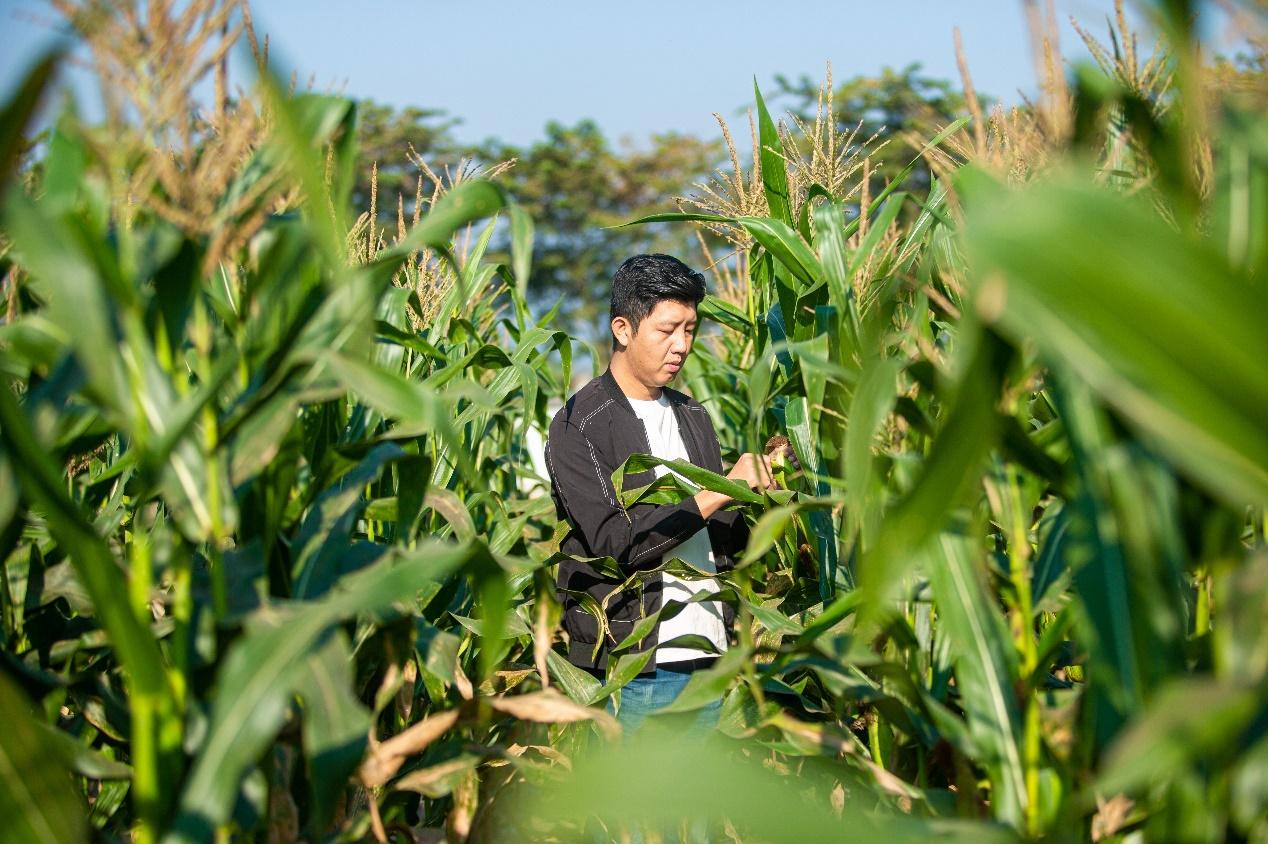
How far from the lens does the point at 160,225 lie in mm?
1309

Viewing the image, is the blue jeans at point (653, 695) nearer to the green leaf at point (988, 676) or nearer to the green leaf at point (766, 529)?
the green leaf at point (766, 529)

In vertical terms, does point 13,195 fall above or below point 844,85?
below

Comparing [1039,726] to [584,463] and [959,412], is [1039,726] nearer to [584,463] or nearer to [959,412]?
[959,412]

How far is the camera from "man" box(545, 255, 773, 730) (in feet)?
8.63

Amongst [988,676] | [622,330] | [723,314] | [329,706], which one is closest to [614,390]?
[622,330]

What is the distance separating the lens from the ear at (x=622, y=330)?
2920 millimetres

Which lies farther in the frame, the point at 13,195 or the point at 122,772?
the point at 122,772

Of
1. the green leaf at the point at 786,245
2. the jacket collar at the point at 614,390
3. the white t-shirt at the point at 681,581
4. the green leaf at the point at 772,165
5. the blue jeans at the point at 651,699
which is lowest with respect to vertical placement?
the blue jeans at the point at 651,699

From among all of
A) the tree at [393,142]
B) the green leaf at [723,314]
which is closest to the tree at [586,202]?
the tree at [393,142]

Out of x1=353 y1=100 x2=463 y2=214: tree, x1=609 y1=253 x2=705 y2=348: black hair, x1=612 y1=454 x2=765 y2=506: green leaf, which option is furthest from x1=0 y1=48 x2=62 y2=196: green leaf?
x1=353 y1=100 x2=463 y2=214: tree

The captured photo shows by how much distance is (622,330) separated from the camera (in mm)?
2945

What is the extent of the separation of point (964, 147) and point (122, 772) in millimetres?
1905

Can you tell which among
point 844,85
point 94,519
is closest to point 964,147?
point 94,519

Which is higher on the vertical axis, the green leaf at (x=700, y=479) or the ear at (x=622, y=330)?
the ear at (x=622, y=330)
